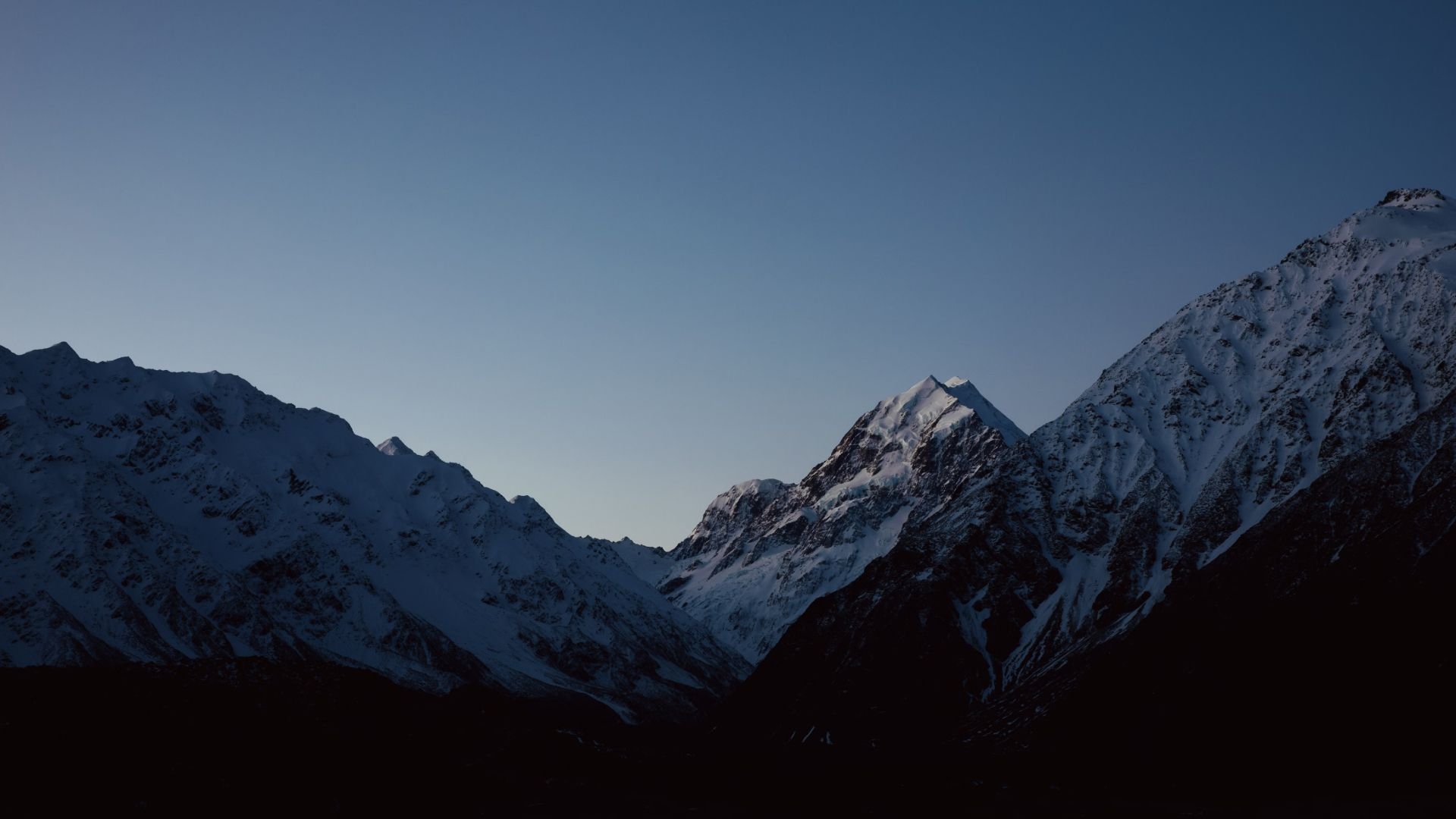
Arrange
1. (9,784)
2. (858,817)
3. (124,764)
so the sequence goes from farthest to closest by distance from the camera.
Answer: (858,817)
(124,764)
(9,784)

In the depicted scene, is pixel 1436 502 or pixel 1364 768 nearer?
pixel 1364 768

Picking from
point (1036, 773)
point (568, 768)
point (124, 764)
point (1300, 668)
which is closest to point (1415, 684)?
point (1300, 668)

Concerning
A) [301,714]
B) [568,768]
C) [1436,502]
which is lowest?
[568,768]

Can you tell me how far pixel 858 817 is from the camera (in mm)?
146000

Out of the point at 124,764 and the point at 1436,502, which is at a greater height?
the point at 1436,502

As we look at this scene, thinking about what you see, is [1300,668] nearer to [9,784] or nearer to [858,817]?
[858,817]

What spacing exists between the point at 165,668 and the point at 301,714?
49.8 feet

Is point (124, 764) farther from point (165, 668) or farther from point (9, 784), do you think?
point (165, 668)

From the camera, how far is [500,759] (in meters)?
161

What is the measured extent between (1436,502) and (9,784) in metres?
192

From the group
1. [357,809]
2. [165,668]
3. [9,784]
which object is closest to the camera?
[9,784]

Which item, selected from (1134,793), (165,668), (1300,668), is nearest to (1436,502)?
(1300,668)

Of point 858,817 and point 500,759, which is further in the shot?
point 500,759

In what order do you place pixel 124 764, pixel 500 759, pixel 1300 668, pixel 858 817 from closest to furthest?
pixel 124 764, pixel 858 817, pixel 500 759, pixel 1300 668
